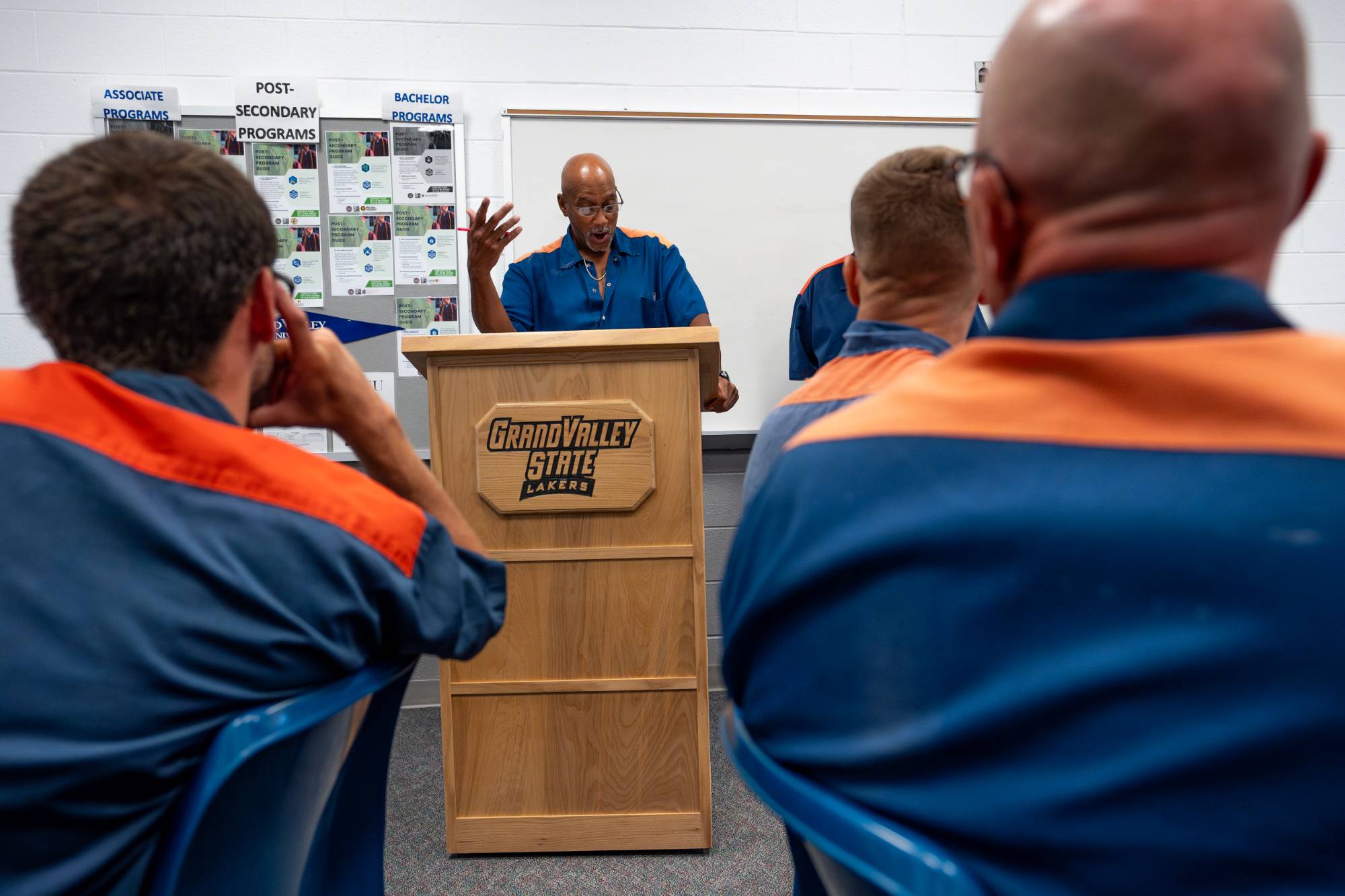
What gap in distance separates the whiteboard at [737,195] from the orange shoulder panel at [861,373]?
2.05m

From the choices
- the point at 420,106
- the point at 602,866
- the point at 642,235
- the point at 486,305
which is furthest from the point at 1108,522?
the point at 420,106

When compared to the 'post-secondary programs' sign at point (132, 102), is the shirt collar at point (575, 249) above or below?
below

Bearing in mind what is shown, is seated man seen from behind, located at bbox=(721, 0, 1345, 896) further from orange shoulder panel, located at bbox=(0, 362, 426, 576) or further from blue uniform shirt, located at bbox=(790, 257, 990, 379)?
blue uniform shirt, located at bbox=(790, 257, 990, 379)

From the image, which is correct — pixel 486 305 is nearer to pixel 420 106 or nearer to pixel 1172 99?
pixel 420 106

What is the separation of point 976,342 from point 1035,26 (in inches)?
7.3

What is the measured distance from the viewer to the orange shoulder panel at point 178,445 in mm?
701

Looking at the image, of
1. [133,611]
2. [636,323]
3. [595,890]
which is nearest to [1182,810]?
[133,611]

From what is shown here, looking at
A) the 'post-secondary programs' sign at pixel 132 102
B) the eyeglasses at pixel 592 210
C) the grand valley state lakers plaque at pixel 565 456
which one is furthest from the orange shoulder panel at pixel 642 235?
the 'post-secondary programs' sign at pixel 132 102

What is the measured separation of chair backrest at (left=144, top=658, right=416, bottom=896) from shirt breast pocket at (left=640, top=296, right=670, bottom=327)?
235cm

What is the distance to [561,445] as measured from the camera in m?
2.09

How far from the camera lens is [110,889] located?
0.70 meters

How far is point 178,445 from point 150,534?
72mm

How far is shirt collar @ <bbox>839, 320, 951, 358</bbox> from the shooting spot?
1.36 m

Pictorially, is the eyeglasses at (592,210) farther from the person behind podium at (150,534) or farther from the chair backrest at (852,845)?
the chair backrest at (852,845)
